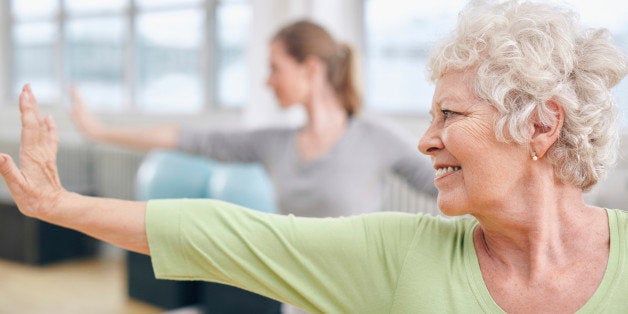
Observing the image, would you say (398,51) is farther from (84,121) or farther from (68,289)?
(68,289)

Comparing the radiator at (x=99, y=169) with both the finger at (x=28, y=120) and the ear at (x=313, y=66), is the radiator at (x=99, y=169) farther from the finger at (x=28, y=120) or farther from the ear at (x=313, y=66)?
the finger at (x=28, y=120)

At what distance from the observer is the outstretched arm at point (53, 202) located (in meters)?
1.23

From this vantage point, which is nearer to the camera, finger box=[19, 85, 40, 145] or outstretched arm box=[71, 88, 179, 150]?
finger box=[19, 85, 40, 145]

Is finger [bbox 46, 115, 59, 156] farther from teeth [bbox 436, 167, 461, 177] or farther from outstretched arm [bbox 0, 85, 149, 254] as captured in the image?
teeth [bbox 436, 167, 461, 177]

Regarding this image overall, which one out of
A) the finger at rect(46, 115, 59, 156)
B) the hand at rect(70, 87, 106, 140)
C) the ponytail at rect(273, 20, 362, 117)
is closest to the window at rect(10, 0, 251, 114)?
the hand at rect(70, 87, 106, 140)

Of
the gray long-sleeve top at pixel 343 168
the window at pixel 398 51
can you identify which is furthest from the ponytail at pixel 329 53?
the window at pixel 398 51

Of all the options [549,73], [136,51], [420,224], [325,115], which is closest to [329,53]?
[325,115]

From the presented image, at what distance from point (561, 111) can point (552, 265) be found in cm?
26

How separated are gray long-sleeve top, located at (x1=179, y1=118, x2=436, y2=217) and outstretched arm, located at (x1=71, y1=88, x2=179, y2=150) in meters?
0.30

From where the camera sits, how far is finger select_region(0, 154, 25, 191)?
3.93 ft

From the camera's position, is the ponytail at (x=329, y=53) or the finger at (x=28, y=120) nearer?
the finger at (x=28, y=120)

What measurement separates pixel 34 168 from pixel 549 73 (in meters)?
0.87

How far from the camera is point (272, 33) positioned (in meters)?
4.48

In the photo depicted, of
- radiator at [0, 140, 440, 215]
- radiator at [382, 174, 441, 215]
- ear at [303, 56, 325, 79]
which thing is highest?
ear at [303, 56, 325, 79]
